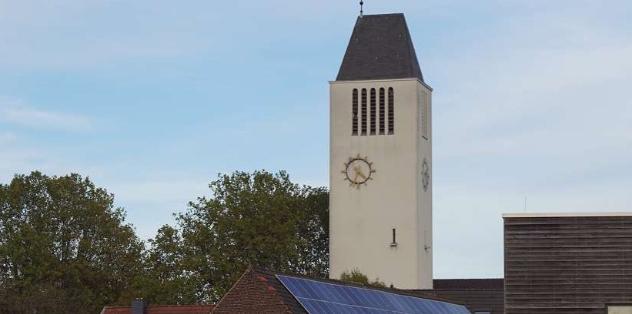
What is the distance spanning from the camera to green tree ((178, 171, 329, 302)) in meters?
110

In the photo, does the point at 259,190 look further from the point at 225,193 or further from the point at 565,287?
the point at 565,287

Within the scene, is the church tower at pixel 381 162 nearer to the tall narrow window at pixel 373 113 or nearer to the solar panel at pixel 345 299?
the tall narrow window at pixel 373 113

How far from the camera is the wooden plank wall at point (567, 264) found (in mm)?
76500

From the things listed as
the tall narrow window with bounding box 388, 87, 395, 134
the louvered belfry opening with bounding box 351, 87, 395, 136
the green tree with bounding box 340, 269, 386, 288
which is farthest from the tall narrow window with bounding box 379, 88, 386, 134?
the green tree with bounding box 340, 269, 386, 288

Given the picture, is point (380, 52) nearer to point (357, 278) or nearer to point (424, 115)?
point (424, 115)

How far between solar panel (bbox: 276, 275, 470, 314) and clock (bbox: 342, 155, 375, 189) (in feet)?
117

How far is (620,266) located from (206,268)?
3785 cm

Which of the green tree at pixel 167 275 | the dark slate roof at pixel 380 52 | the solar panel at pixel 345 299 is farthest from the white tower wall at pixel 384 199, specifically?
the solar panel at pixel 345 299

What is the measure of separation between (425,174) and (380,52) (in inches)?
309

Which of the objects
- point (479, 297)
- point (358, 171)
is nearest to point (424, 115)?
point (358, 171)

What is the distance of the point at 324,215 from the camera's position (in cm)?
12450

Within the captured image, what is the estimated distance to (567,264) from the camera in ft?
253

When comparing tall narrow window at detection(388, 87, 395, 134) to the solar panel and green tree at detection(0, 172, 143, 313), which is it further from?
the solar panel

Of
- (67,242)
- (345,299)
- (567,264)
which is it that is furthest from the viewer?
(67,242)
